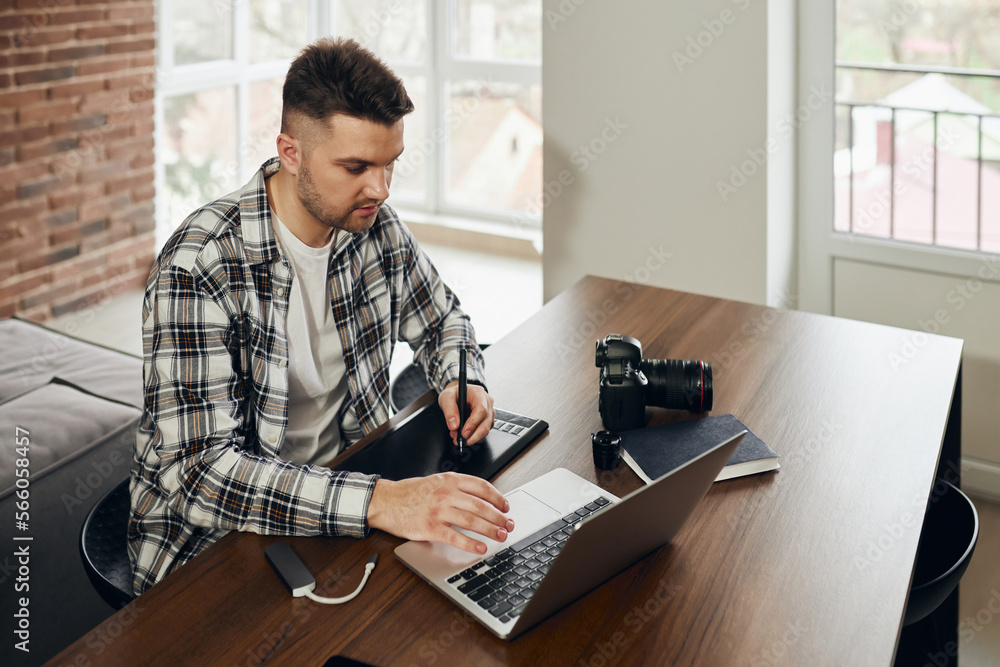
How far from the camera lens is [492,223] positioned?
494cm

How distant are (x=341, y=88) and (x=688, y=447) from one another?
0.79 metres

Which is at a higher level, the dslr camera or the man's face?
the man's face

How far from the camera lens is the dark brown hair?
145 centimetres

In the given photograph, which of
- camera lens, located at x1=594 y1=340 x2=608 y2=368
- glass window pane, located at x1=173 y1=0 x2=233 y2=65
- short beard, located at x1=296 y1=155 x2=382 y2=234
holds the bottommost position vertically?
camera lens, located at x1=594 y1=340 x2=608 y2=368

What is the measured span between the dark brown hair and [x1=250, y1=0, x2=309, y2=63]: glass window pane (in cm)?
357

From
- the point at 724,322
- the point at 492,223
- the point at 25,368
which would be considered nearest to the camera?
the point at 724,322

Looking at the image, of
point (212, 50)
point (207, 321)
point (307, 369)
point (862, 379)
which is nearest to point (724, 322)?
point (862, 379)

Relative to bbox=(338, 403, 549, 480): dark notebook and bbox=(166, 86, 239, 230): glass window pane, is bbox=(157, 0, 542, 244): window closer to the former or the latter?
bbox=(166, 86, 239, 230): glass window pane

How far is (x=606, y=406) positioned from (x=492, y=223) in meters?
3.54

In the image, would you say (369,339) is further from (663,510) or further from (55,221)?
(55,221)

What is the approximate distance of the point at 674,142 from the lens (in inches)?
112
